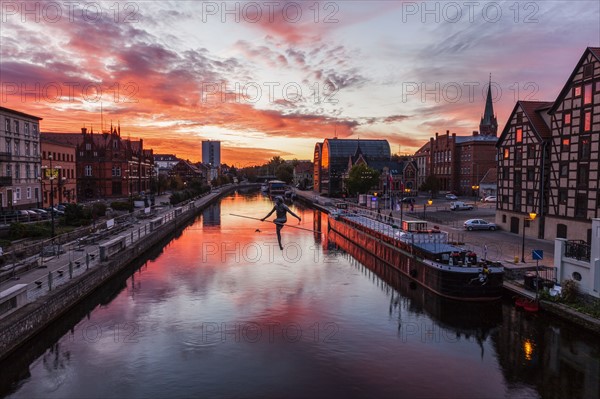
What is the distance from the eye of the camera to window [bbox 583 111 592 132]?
3359cm

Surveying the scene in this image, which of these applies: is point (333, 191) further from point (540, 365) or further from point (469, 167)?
point (540, 365)

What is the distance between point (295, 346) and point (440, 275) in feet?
39.3

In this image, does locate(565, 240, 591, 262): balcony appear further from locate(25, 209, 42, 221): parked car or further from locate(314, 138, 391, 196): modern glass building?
locate(314, 138, 391, 196): modern glass building

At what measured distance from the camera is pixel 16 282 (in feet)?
75.8

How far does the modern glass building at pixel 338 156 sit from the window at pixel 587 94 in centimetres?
9002

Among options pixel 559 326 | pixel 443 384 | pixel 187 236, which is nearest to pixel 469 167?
pixel 187 236

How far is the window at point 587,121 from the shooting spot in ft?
110

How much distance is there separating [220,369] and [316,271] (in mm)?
18461

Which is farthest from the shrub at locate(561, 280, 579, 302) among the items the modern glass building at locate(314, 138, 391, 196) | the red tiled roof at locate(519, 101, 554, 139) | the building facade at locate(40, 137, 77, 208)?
the modern glass building at locate(314, 138, 391, 196)

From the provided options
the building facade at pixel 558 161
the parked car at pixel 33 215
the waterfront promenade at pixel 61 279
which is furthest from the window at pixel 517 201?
the parked car at pixel 33 215

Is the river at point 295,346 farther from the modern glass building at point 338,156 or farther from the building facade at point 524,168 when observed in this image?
the modern glass building at point 338,156

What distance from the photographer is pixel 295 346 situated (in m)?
20.5

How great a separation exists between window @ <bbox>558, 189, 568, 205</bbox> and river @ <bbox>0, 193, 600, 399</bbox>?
593 inches

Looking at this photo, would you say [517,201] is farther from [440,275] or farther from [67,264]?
[67,264]
